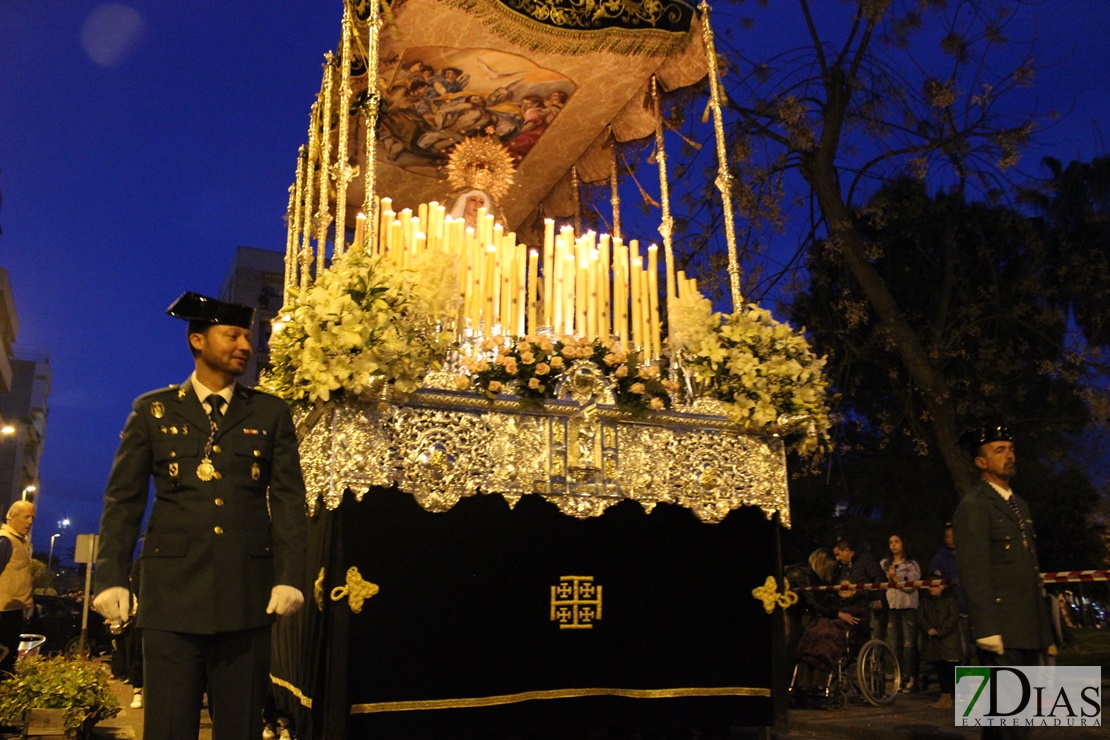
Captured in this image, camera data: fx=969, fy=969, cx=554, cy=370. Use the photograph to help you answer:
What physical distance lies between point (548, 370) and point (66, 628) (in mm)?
15015

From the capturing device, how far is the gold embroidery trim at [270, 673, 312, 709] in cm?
527

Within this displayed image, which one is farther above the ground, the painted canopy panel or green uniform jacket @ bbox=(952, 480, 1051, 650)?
the painted canopy panel

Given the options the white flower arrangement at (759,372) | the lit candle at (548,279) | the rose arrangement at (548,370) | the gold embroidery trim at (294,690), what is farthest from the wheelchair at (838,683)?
the gold embroidery trim at (294,690)

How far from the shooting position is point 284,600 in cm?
359

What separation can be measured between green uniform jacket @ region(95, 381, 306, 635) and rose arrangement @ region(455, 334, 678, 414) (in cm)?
182

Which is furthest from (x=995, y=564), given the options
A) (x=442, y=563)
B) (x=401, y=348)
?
(x=401, y=348)

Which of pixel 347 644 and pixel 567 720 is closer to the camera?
pixel 347 644

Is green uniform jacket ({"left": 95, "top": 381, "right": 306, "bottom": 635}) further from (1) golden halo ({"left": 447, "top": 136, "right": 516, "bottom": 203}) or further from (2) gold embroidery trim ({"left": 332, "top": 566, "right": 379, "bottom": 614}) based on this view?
(1) golden halo ({"left": 447, "top": 136, "right": 516, "bottom": 203})

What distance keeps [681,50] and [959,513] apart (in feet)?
14.5

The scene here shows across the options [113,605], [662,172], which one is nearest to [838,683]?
[662,172]

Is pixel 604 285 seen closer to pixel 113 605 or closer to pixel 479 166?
pixel 479 166

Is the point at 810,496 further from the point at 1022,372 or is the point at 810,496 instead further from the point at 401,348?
the point at 401,348

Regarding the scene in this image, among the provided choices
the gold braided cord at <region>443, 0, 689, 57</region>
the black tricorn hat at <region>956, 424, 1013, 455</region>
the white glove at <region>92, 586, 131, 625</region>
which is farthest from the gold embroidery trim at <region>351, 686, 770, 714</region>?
the gold braided cord at <region>443, 0, 689, 57</region>

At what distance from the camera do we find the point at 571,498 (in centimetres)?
571
